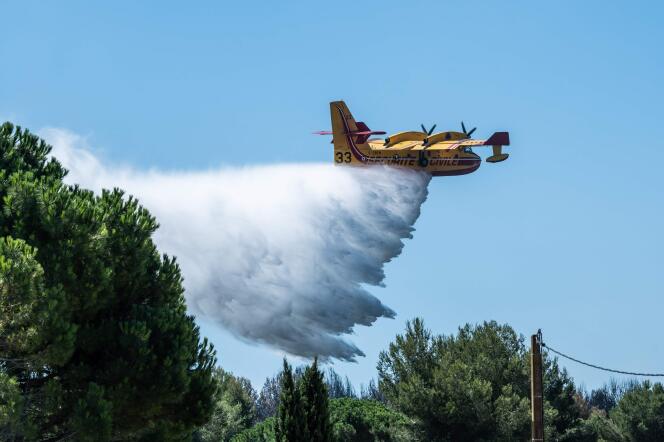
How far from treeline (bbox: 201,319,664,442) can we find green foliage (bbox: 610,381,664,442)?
0.28ft

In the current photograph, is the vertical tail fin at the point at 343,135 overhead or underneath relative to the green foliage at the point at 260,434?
overhead

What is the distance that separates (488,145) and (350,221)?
1021 centimetres

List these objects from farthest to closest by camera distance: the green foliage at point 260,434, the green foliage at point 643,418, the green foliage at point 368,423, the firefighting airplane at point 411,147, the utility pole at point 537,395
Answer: the green foliage at point 643,418
the green foliage at point 368,423
the green foliage at point 260,434
the firefighting airplane at point 411,147
the utility pole at point 537,395

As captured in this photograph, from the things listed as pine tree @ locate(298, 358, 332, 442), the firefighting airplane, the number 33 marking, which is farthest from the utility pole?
the number 33 marking

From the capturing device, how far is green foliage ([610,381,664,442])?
3686 inches

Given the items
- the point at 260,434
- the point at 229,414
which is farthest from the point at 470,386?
the point at 229,414

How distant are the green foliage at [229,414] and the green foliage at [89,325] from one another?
52913 millimetres

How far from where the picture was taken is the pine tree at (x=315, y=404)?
1703 inches

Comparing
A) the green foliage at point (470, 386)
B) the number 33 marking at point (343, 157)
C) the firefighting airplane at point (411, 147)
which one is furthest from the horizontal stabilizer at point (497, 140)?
the green foliage at point (470, 386)

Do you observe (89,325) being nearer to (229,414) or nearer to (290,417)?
(290,417)

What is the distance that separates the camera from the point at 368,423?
8038 centimetres

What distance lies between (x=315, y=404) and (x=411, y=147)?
1043 inches

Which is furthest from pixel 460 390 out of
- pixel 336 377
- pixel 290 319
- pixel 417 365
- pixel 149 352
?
pixel 336 377

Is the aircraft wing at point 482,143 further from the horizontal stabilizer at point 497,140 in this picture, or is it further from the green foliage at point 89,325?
the green foliage at point 89,325
